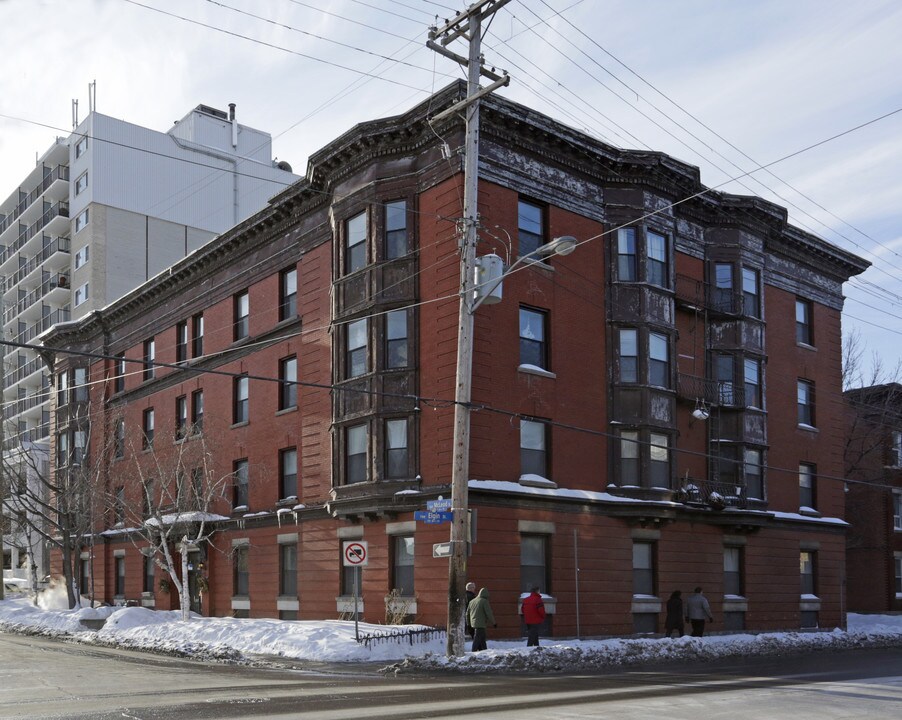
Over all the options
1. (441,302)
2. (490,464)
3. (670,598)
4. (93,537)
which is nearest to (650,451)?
(670,598)

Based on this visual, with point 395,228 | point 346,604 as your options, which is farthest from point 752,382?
point 346,604

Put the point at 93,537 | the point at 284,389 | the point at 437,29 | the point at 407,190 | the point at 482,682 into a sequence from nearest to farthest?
the point at 482,682 < the point at 437,29 < the point at 407,190 < the point at 284,389 < the point at 93,537

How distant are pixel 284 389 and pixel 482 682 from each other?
18.0 m

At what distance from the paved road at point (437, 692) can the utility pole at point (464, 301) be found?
A: 2.39 m

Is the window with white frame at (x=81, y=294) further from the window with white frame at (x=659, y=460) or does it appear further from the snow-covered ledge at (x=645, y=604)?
the snow-covered ledge at (x=645, y=604)

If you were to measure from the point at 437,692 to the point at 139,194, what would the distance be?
202ft

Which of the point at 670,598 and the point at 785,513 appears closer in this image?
the point at 670,598

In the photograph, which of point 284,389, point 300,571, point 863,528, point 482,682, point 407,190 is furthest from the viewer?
point 863,528

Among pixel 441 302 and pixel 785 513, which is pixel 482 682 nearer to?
pixel 441 302

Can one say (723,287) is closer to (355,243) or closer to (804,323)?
(804,323)

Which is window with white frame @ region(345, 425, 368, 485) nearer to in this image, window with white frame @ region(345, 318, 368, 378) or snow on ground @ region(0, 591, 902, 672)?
window with white frame @ region(345, 318, 368, 378)

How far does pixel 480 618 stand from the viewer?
899 inches

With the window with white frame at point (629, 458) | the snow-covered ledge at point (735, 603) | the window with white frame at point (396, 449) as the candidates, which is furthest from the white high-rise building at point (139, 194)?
the snow-covered ledge at point (735, 603)

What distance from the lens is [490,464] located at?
1051 inches
